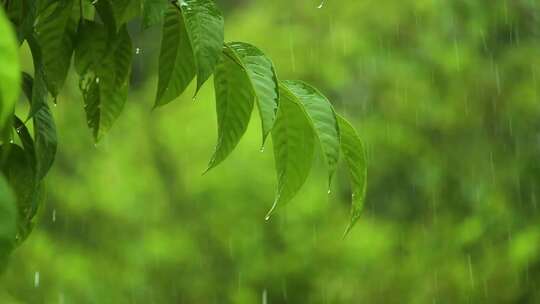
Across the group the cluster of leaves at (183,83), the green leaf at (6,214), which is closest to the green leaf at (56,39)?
the cluster of leaves at (183,83)

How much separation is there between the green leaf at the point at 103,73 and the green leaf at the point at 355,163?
20cm

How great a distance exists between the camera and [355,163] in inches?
27.5

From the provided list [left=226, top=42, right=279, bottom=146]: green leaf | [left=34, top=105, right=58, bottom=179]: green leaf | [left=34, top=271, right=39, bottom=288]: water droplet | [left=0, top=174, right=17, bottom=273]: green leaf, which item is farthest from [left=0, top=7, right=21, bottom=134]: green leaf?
[left=34, top=271, right=39, bottom=288]: water droplet

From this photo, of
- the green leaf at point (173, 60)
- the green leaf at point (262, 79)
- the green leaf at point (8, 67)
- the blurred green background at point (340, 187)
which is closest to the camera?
the green leaf at point (8, 67)

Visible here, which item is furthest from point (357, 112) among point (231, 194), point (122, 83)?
point (122, 83)

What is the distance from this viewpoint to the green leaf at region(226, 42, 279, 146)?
0.61m

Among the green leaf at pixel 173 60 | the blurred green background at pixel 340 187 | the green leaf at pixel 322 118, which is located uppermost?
the green leaf at pixel 173 60

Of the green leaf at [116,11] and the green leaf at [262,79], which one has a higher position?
the green leaf at [116,11]

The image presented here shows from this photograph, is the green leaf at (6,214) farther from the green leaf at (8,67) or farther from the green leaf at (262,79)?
the green leaf at (262,79)

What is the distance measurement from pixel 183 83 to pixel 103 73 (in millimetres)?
123

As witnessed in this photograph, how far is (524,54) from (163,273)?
6.03 feet

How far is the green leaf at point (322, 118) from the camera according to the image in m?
0.64

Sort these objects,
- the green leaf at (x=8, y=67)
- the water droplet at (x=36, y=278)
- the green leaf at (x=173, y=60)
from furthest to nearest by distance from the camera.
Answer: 1. the water droplet at (x=36, y=278)
2. the green leaf at (x=173, y=60)
3. the green leaf at (x=8, y=67)

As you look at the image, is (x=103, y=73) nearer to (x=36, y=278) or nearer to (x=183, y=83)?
(x=183, y=83)
